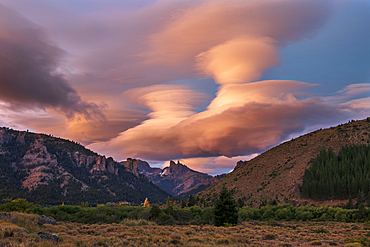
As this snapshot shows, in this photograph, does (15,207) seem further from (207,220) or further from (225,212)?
(225,212)

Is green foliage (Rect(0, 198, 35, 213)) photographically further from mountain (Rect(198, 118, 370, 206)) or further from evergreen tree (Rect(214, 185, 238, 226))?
mountain (Rect(198, 118, 370, 206))

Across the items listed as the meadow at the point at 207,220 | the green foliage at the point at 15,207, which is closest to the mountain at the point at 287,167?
the meadow at the point at 207,220

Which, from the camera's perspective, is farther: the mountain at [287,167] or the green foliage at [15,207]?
the mountain at [287,167]

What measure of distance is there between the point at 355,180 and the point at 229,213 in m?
65.0

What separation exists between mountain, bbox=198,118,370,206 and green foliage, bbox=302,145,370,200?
3.56 metres

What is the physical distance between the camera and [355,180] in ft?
276

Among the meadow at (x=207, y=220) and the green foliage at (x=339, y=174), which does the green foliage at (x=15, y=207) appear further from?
the green foliage at (x=339, y=174)

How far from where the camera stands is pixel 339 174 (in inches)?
3708

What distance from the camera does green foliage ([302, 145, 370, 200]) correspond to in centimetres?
8319

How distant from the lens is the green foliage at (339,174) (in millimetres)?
83188

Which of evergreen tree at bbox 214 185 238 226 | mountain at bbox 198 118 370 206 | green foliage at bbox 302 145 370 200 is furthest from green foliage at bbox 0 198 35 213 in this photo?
green foliage at bbox 302 145 370 200

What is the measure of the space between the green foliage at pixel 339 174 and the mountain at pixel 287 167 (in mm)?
3558

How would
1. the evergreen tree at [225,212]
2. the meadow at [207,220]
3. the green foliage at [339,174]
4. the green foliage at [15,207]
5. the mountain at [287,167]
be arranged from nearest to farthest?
1. the meadow at [207,220]
2. the evergreen tree at [225,212]
3. the green foliage at [15,207]
4. the green foliage at [339,174]
5. the mountain at [287,167]

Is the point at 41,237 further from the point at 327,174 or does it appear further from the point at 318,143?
the point at 318,143
